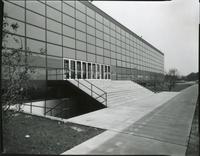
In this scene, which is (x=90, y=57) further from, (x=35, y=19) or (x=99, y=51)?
(x=35, y=19)

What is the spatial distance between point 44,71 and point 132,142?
11.3 meters

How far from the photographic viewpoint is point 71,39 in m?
19.5

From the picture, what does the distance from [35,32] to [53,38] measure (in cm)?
218

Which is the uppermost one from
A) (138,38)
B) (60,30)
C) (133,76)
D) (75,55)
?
(138,38)

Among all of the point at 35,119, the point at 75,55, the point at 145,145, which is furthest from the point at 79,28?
the point at 145,145

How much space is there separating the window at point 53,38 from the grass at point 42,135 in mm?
9338

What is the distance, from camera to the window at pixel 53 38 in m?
16.4

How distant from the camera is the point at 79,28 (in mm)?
21031

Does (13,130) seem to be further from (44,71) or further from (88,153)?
(44,71)

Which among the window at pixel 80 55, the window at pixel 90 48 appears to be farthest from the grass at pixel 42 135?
the window at pixel 90 48

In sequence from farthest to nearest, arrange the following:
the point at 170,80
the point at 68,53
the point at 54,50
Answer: the point at 170,80, the point at 68,53, the point at 54,50

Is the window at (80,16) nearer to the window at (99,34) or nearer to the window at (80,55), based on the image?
the window at (99,34)

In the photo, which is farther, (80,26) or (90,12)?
(90,12)

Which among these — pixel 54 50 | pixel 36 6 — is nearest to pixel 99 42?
pixel 54 50
